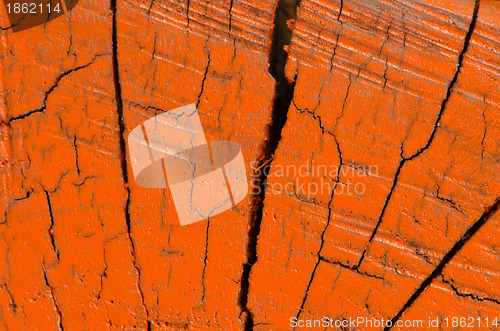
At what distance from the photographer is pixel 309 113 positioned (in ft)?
3.59

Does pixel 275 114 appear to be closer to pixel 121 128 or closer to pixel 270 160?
pixel 270 160

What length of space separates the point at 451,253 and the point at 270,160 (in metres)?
0.69

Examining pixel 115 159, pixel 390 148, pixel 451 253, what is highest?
pixel 390 148

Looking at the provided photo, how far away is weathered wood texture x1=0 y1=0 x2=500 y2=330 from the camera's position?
3.56 feet

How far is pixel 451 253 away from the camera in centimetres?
114

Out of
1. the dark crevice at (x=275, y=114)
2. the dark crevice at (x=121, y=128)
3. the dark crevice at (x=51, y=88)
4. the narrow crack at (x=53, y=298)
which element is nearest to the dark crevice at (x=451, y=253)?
the dark crevice at (x=275, y=114)

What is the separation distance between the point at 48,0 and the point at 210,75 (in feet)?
1.84

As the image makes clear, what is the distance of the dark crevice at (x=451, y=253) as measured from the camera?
3.68 feet

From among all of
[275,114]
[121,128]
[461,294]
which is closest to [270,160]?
[275,114]

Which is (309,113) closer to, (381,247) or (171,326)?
(381,247)

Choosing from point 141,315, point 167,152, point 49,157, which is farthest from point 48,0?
point 141,315

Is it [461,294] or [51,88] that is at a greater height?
[51,88]

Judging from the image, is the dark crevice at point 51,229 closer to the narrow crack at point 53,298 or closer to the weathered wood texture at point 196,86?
the narrow crack at point 53,298

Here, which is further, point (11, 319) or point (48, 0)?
point (11, 319)
